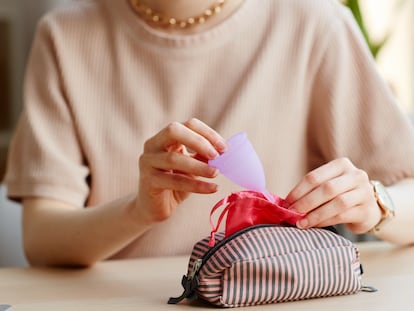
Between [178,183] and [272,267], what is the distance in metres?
0.17

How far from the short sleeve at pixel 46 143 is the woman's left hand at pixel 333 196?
49 cm

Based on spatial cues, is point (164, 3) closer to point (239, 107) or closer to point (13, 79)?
point (239, 107)

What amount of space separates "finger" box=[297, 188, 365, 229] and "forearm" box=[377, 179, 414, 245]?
0.52ft

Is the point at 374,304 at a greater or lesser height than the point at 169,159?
lesser

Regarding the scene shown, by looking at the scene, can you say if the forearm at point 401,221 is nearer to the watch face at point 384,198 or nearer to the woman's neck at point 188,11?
the watch face at point 384,198

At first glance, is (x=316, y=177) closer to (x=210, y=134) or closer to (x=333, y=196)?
(x=333, y=196)

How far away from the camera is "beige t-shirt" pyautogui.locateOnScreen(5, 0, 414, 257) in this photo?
4.46ft

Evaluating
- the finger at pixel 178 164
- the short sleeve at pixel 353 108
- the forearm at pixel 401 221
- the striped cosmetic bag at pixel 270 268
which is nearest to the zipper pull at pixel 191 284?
the striped cosmetic bag at pixel 270 268

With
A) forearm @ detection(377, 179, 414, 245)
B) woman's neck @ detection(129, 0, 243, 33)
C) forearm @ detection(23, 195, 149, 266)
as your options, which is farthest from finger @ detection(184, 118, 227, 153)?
woman's neck @ detection(129, 0, 243, 33)

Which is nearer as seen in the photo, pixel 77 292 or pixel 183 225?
pixel 77 292

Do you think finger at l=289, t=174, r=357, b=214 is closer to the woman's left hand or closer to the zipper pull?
the woman's left hand

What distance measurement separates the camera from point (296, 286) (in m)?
0.88

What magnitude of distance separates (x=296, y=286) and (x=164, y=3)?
652 millimetres

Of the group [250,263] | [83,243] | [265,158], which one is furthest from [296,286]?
[265,158]
